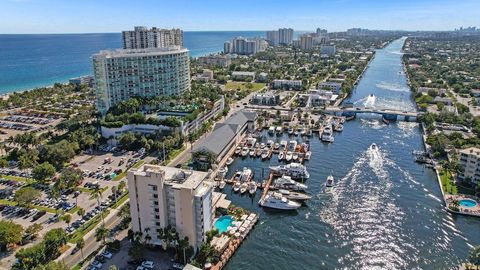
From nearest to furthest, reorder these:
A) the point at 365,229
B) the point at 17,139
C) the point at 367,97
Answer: the point at 365,229
the point at 17,139
the point at 367,97

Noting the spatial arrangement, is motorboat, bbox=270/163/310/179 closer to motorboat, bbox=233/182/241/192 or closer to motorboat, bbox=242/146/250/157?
motorboat, bbox=233/182/241/192

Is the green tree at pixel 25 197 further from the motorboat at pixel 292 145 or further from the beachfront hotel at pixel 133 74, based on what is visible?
the motorboat at pixel 292 145

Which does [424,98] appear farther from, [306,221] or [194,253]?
[194,253]

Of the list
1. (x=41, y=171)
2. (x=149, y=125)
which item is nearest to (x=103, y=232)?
(x=41, y=171)

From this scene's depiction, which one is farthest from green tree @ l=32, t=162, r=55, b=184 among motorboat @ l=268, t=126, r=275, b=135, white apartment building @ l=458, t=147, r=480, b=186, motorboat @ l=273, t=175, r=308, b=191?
white apartment building @ l=458, t=147, r=480, b=186

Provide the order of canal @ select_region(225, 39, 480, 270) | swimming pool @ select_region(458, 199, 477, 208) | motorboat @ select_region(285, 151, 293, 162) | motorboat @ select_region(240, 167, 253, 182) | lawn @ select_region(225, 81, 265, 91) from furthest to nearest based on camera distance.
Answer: lawn @ select_region(225, 81, 265, 91), motorboat @ select_region(285, 151, 293, 162), motorboat @ select_region(240, 167, 253, 182), swimming pool @ select_region(458, 199, 477, 208), canal @ select_region(225, 39, 480, 270)
